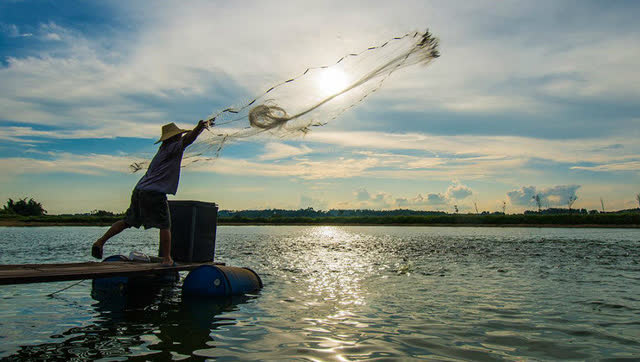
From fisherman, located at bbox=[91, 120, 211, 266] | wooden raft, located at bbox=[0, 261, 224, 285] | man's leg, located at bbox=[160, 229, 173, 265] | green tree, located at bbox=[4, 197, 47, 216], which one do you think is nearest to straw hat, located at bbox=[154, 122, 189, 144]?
fisherman, located at bbox=[91, 120, 211, 266]

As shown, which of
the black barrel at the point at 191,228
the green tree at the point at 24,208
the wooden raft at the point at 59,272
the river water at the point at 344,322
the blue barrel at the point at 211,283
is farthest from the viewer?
the green tree at the point at 24,208

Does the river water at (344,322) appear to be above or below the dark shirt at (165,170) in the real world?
below

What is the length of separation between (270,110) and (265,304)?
4.62 m

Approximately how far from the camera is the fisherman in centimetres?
995

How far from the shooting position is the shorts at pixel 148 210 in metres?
9.94

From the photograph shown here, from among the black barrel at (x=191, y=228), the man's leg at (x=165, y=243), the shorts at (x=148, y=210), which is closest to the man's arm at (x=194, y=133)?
the shorts at (x=148, y=210)

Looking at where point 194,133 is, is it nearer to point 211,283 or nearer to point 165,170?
point 165,170

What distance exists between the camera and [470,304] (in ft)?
35.0

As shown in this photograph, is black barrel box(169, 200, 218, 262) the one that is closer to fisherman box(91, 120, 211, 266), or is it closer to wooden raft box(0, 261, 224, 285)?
wooden raft box(0, 261, 224, 285)

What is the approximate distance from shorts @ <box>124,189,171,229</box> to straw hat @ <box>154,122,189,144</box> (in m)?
1.23

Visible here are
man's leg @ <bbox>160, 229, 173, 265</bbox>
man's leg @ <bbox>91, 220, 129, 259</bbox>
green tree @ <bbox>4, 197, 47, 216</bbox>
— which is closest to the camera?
man's leg @ <bbox>91, 220, 129, 259</bbox>

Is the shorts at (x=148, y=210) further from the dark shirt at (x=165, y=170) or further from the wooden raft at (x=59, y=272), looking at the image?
the wooden raft at (x=59, y=272)

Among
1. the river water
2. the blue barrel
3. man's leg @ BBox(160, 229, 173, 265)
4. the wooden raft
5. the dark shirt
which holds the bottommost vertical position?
Answer: the river water

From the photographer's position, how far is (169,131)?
33.9ft
